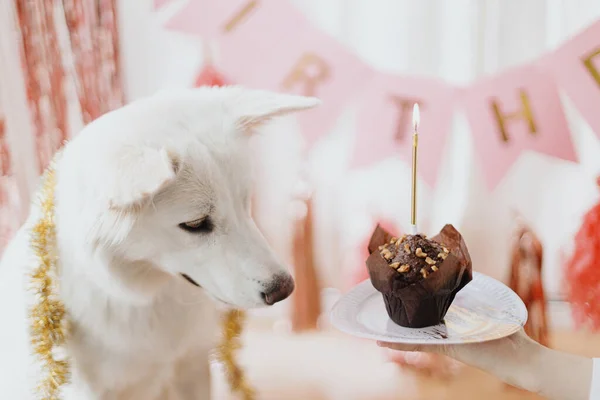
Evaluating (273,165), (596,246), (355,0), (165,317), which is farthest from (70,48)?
(596,246)

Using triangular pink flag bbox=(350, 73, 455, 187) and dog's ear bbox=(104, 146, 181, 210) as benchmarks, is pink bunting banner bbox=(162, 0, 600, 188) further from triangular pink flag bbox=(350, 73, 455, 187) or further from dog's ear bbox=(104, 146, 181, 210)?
dog's ear bbox=(104, 146, 181, 210)

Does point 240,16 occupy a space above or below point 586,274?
above

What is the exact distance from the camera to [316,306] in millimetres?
1998

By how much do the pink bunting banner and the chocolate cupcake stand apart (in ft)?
2.81

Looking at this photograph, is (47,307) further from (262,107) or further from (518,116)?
(518,116)

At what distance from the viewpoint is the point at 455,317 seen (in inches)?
40.6

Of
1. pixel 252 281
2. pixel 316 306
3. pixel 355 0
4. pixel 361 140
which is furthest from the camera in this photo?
pixel 316 306

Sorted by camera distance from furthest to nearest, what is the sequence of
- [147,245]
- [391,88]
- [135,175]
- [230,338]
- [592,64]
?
[391,88] < [592,64] < [230,338] < [147,245] < [135,175]

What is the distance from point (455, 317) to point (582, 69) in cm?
106

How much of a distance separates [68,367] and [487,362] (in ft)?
2.63

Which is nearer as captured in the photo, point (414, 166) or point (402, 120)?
point (414, 166)

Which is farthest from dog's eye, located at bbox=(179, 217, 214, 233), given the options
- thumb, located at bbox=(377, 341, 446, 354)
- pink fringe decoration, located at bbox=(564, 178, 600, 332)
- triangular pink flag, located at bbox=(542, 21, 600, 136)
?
pink fringe decoration, located at bbox=(564, 178, 600, 332)

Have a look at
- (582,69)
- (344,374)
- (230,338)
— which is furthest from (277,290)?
(582,69)

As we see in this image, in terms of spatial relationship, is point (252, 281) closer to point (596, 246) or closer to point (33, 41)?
point (33, 41)
